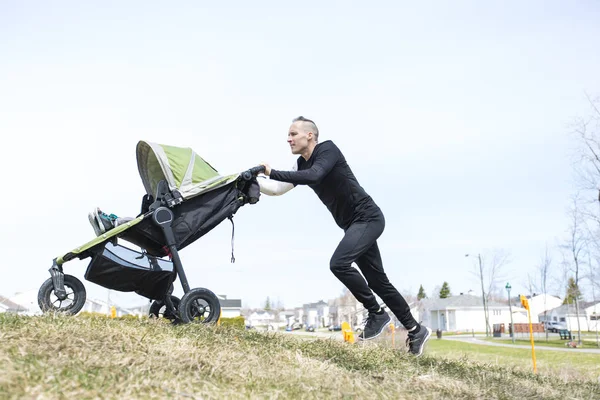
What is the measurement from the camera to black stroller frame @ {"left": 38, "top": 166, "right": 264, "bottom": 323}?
208 inches

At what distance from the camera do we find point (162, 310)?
6469 millimetres

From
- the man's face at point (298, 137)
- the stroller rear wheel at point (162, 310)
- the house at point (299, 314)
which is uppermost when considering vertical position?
the house at point (299, 314)

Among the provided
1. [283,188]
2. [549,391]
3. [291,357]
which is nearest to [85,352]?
[291,357]

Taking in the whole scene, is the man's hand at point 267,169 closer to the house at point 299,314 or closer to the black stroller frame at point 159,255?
the black stroller frame at point 159,255

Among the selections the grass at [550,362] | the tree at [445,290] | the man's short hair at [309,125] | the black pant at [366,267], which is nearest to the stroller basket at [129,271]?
the black pant at [366,267]

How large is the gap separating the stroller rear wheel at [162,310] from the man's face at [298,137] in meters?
2.00

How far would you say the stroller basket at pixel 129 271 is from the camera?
530 cm

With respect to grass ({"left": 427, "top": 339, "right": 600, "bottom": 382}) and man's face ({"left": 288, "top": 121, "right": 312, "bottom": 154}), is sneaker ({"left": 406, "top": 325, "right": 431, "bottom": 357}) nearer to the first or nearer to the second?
grass ({"left": 427, "top": 339, "right": 600, "bottom": 382})

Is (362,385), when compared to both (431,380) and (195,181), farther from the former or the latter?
(195,181)

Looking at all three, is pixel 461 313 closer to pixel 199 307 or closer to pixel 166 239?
pixel 199 307

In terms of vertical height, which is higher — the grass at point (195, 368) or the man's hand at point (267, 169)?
the man's hand at point (267, 169)

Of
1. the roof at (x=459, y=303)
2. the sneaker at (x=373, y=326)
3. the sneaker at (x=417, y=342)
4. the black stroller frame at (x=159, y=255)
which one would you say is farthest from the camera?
the roof at (x=459, y=303)

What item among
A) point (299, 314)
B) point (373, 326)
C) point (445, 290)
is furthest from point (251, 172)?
point (299, 314)

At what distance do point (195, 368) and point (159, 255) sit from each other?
2.39 meters
